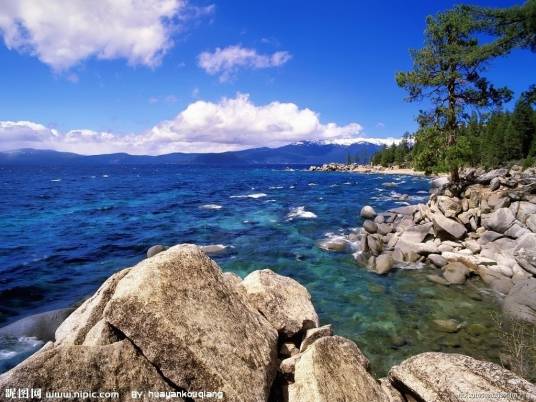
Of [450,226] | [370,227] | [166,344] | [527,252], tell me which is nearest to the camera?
[166,344]

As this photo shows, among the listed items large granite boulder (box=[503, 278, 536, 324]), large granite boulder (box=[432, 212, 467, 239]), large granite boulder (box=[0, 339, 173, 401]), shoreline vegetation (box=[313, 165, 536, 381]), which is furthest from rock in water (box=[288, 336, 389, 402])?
large granite boulder (box=[432, 212, 467, 239])

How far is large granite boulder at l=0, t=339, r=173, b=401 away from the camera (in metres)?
Result: 4.68

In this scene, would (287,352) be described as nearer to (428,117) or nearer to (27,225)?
(428,117)

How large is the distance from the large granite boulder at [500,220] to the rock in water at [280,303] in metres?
18.4

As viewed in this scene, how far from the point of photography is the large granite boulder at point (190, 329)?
5789 mm

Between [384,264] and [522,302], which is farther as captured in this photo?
[384,264]

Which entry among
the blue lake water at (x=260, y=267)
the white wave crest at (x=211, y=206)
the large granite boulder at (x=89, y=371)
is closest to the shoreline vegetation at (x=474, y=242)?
the blue lake water at (x=260, y=267)

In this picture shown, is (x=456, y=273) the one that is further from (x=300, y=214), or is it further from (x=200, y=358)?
Result: (x=300, y=214)

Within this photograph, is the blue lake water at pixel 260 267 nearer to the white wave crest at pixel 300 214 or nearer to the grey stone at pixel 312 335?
the white wave crest at pixel 300 214

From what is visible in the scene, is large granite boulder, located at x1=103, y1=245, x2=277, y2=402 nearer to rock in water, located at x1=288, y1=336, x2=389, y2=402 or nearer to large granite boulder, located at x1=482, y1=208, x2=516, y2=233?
rock in water, located at x1=288, y1=336, x2=389, y2=402

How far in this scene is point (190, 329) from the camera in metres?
6.11

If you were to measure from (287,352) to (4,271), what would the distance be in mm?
23601

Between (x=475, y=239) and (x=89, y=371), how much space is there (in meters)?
24.8

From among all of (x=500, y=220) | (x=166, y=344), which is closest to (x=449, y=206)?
(x=500, y=220)
